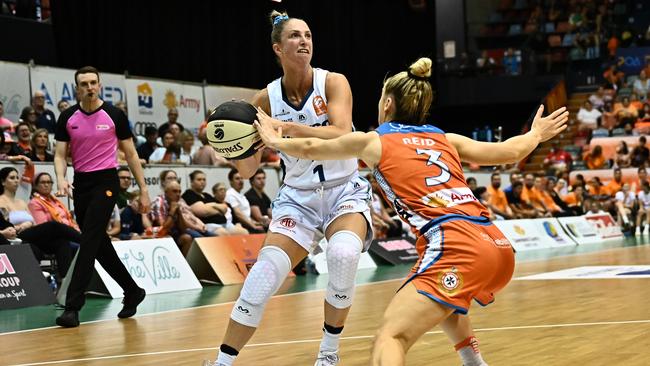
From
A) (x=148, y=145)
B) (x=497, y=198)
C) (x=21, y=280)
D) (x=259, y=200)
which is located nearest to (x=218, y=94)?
(x=148, y=145)

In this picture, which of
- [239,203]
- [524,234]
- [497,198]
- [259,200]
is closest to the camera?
[239,203]

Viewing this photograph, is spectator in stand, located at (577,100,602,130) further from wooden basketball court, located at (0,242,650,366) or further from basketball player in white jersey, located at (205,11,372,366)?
basketball player in white jersey, located at (205,11,372,366)

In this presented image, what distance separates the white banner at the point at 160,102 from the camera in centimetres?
1599

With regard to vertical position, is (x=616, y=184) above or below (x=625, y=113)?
below

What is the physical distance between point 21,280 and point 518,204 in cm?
1168

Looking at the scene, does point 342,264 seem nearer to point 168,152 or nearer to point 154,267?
point 154,267

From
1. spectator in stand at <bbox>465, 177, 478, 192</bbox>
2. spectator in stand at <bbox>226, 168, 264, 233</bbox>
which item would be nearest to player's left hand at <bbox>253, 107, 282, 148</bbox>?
spectator in stand at <bbox>226, 168, 264, 233</bbox>

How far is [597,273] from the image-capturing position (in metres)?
11.2

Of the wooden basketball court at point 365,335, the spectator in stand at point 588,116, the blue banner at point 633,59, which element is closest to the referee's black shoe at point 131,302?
the wooden basketball court at point 365,335

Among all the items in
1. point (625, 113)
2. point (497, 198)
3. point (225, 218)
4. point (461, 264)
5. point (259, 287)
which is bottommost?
point (497, 198)

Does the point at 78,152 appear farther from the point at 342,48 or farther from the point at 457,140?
the point at 342,48

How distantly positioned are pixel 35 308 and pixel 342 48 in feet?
56.4

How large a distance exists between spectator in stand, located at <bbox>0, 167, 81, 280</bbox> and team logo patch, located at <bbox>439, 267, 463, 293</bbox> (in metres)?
6.87

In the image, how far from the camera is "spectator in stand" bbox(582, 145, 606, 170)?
23902 mm
